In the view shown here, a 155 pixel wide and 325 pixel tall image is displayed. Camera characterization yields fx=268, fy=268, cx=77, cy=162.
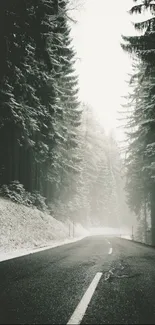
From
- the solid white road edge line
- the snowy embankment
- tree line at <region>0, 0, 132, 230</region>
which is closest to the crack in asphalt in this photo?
the solid white road edge line

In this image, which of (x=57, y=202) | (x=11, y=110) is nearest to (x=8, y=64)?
(x=11, y=110)

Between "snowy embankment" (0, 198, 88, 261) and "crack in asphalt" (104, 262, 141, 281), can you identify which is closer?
"crack in asphalt" (104, 262, 141, 281)

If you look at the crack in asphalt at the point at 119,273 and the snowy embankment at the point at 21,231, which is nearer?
the crack in asphalt at the point at 119,273

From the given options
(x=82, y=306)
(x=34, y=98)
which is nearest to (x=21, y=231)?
(x=34, y=98)

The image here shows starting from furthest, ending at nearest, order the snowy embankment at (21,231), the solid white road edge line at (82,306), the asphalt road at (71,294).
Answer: the snowy embankment at (21,231) → the asphalt road at (71,294) → the solid white road edge line at (82,306)

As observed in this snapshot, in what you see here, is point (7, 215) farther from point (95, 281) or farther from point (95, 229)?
point (95, 229)

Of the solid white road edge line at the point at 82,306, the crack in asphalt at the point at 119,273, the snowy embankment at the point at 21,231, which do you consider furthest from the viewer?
the snowy embankment at the point at 21,231

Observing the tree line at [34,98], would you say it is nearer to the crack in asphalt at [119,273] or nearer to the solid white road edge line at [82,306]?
the crack in asphalt at [119,273]

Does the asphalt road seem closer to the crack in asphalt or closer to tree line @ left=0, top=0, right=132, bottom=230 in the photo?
the crack in asphalt

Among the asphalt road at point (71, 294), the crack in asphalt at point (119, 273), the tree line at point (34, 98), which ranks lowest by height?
the crack in asphalt at point (119, 273)

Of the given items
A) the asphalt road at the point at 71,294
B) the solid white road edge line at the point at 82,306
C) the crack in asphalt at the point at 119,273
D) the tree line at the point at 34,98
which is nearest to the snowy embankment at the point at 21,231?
the tree line at the point at 34,98

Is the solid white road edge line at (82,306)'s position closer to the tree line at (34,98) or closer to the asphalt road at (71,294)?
the asphalt road at (71,294)

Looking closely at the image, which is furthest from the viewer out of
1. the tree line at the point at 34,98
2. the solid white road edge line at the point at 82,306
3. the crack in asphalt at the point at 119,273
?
the tree line at the point at 34,98

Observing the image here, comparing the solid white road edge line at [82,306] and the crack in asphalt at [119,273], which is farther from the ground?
the solid white road edge line at [82,306]
